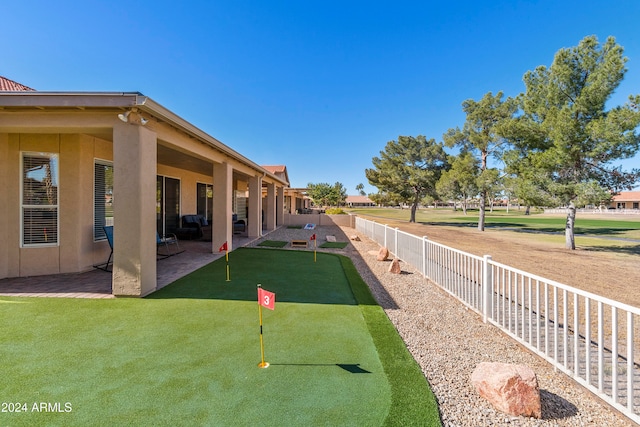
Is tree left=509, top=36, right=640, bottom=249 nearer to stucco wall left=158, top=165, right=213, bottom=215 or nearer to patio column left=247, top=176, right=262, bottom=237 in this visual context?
patio column left=247, top=176, right=262, bottom=237

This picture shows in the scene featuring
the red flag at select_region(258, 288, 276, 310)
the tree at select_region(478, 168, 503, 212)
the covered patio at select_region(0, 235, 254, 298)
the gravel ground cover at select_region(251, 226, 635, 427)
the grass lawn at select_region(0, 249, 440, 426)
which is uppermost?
the tree at select_region(478, 168, 503, 212)

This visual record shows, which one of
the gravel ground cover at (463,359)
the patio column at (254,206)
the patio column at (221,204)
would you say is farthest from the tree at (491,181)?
the patio column at (221,204)

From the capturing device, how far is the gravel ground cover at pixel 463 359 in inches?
87.3

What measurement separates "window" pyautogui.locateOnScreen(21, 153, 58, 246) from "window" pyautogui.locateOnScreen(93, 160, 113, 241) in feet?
2.21

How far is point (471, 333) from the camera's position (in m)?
3.88

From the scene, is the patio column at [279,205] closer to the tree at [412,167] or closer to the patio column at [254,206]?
the patio column at [254,206]

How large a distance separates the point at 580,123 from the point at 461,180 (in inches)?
386

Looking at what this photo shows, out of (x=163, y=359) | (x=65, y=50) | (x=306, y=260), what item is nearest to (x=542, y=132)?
(x=306, y=260)

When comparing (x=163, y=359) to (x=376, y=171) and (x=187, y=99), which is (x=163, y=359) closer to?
(x=187, y=99)

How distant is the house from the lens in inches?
179

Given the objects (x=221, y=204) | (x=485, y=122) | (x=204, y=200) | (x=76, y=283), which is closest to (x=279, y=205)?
(x=204, y=200)

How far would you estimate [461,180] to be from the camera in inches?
870

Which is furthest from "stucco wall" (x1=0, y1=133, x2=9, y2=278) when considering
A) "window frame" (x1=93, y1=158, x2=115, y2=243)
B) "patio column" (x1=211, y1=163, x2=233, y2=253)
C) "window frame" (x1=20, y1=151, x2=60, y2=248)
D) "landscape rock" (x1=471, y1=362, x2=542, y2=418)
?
"landscape rock" (x1=471, y1=362, x2=542, y2=418)

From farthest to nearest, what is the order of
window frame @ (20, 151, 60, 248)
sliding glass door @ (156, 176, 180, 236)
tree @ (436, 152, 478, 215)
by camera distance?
1. tree @ (436, 152, 478, 215)
2. sliding glass door @ (156, 176, 180, 236)
3. window frame @ (20, 151, 60, 248)
